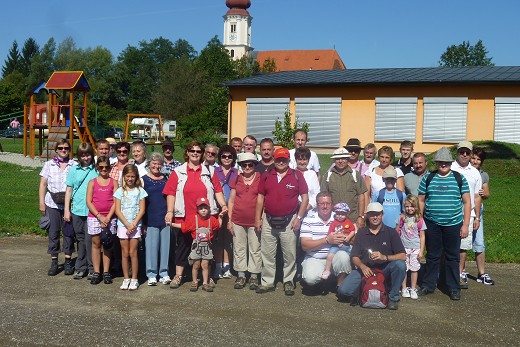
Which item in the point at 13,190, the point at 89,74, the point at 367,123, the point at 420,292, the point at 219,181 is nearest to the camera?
the point at 420,292

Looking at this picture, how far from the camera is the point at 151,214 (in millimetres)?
7352

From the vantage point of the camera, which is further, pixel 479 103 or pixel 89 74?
pixel 89 74

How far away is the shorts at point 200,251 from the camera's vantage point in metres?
7.16

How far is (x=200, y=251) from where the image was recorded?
7168mm

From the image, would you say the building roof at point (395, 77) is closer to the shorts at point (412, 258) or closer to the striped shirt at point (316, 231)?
the shorts at point (412, 258)

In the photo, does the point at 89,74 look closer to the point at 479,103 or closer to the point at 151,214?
the point at 479,103

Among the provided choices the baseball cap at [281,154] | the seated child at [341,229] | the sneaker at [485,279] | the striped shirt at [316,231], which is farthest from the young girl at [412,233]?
the baseball cap at [281,154]

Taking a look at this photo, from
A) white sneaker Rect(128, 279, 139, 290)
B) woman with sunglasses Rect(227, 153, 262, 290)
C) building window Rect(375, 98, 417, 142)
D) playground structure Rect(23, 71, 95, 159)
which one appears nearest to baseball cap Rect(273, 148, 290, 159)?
woman with sunglasses Rect(227, 153, 262, 290)

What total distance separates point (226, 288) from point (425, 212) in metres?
2.63

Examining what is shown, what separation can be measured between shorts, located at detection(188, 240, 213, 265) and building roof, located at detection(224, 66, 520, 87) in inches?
1047

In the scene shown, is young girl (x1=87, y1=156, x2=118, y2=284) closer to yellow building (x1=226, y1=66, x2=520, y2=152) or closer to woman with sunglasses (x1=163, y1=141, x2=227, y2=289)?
woman with sunglasses (x1=163, y1=141, x2=227, y2=289)

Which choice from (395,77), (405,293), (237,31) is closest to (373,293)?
(405,293)

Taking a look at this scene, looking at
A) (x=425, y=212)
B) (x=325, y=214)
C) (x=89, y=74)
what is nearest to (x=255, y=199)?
(x=325, y=214)

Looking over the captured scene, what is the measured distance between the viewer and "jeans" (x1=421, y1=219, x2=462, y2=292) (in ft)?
23.2
